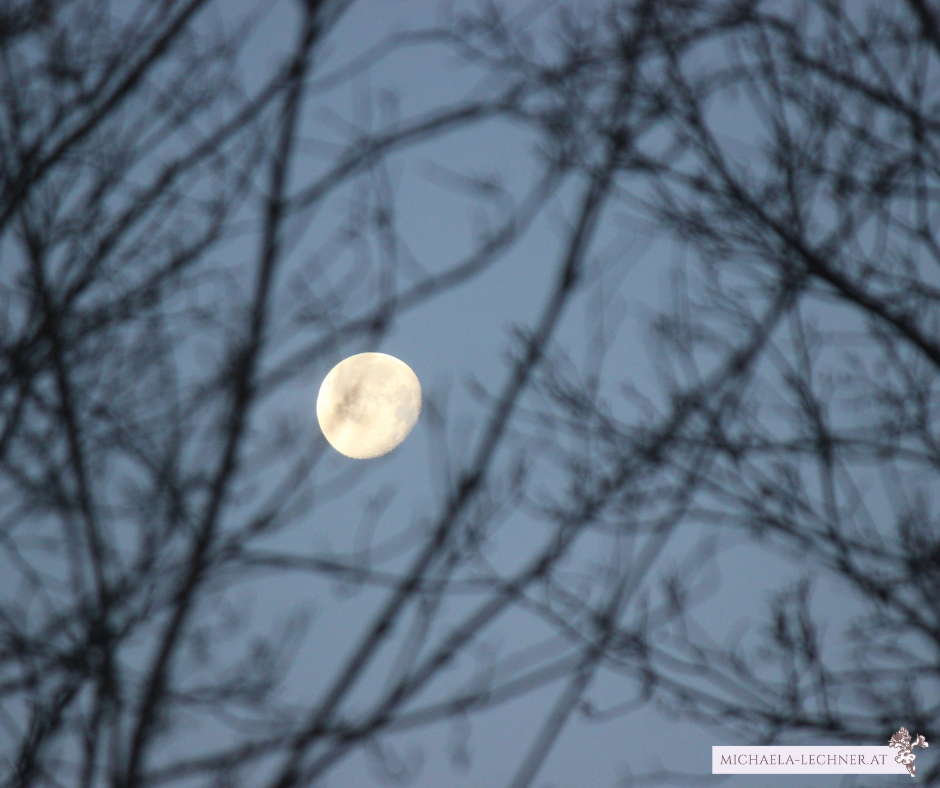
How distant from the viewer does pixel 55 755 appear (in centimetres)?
202

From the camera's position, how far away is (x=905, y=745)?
127 inches

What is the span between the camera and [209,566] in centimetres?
183

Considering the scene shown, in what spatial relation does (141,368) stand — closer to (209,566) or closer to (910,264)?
(209,566)

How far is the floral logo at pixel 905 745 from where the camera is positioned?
A: 3.20 metres

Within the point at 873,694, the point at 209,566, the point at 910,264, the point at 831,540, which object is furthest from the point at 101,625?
the point at 910,264

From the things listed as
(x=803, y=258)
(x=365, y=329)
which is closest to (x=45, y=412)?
(x=365, y=329)

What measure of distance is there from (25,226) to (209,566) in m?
1.14

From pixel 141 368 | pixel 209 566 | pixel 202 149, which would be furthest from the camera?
pixel 141 368

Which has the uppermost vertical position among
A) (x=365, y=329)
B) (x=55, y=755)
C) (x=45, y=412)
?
(x=365, y=329)

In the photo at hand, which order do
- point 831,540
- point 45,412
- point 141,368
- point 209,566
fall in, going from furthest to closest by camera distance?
point 831,540, point 141,368, point 45,412, point 209,566

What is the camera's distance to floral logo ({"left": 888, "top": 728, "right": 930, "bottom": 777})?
10.5 feet

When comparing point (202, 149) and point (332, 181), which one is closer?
point (332, 181)

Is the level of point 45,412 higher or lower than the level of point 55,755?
higher

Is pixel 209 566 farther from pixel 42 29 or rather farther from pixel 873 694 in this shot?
pixel 873 694
